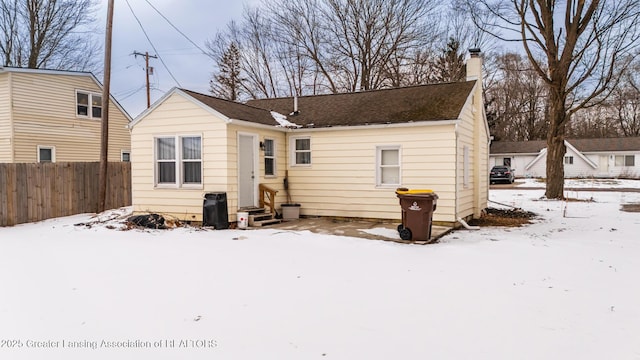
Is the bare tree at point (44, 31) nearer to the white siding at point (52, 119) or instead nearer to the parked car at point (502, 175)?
the white siding at point (52, 119)

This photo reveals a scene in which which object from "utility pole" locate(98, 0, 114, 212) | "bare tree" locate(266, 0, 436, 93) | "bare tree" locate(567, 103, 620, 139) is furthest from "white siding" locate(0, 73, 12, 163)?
"bare tree" locate(567, 103, 620, 139)

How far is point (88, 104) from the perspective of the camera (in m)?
19.7

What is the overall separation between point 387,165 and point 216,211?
4565 millimetres

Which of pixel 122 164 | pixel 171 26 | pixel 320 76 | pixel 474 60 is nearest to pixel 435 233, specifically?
pixel 474 60

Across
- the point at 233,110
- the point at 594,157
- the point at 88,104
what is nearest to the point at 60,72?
the point at 88,104

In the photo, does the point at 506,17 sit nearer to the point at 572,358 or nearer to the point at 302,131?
the point at 302,131

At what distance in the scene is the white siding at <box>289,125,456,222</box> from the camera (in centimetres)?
1044

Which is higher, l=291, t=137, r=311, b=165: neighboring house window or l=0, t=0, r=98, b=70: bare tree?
l=0, t=0, r=98, b=70: bare tree

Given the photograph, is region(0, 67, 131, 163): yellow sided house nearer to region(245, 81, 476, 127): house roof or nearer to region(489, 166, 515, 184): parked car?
region(245, 81, 476, 127): house roof

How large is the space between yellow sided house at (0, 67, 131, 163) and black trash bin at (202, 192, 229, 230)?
944 centimetres

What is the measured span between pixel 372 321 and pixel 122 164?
1265cm

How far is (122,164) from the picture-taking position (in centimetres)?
1438

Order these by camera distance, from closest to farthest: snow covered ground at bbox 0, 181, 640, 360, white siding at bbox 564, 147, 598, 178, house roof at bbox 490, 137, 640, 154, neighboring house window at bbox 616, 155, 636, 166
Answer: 1. snow covered ground at bbox 0, 181, 640, 360
2. house roof at bbox 490, 137, 640, 154
3. neighboring house window at bbox 616, 155, 636, 166
4. white siding at bbox 564, 147, 598, 178

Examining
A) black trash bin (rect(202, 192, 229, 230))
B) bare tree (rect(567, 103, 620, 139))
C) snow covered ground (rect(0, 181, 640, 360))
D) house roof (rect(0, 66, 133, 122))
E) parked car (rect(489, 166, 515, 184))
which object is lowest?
snow covered ground (rect(0, 181, 640, 360))
